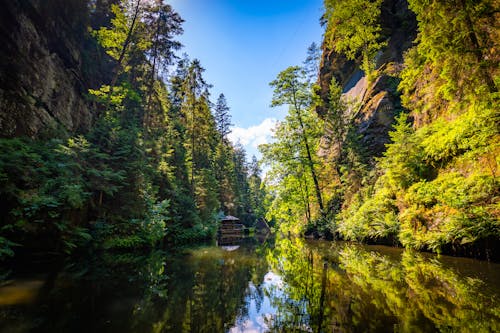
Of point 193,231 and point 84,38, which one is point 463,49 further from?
point 84,38

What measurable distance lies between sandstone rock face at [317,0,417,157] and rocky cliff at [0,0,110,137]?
2127 cm

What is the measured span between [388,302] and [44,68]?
19147 mm

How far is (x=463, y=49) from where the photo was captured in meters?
7.04

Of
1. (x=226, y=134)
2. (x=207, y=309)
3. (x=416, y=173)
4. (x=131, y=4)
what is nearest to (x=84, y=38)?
(x=131, y=4)

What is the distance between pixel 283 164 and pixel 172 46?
1380 cm

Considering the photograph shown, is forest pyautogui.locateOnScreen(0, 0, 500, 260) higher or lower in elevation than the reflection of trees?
higher

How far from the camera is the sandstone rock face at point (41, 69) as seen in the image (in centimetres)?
1154

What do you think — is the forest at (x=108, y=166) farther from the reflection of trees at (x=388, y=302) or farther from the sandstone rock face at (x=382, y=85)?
the sandstone rock face at (x=382, y=85)

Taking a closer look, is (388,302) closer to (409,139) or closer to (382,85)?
(409,139)

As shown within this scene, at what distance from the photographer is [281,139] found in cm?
2302

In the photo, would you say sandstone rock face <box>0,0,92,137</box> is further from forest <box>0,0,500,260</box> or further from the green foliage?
the green foliage

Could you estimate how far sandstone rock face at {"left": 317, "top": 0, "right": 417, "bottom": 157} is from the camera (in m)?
20.8

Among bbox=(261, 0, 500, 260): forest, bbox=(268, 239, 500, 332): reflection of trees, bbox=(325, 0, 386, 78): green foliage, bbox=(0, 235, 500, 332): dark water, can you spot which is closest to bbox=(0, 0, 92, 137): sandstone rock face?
bbox=(0, 235, 500, 332): dark water

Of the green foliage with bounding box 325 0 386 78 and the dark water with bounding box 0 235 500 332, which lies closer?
the dark water with bounding box 0 235 500 332
